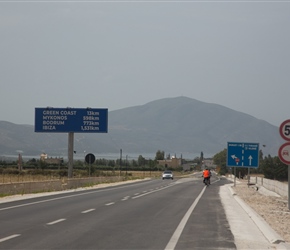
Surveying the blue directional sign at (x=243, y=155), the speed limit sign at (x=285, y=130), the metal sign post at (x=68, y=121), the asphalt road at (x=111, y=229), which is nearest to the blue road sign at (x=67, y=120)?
the metal sign post at (x=68, y=121)

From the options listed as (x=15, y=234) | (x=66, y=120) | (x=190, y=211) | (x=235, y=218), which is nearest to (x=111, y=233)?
(x=15, y=234)

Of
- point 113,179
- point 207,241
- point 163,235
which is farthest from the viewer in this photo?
point 113,179

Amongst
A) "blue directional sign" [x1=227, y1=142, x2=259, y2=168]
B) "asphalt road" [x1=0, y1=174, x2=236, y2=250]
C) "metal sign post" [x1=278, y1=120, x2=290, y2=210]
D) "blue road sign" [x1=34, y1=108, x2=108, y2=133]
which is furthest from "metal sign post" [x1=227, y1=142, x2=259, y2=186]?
"metal sign post" [x1=278, y1=120, x2=290, y2=210]

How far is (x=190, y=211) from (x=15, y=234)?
996 cm

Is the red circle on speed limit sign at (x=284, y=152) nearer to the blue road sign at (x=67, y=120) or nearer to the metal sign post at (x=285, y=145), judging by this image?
the metal sign post at (x=285, y=145)

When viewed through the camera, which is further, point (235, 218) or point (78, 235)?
point (235, 218)

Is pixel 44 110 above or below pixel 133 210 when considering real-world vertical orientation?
above

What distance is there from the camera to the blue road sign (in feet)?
176

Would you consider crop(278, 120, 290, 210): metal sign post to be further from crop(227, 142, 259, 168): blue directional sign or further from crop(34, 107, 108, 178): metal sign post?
crop(34, 107, 108, 178): metal sign post

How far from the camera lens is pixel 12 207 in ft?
78.4

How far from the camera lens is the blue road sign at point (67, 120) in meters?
53.5

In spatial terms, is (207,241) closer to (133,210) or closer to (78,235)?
(78,235)

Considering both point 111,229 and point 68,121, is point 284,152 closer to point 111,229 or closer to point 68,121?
point 111,229

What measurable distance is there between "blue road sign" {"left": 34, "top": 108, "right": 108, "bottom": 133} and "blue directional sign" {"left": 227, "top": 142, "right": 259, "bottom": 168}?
11.1m
